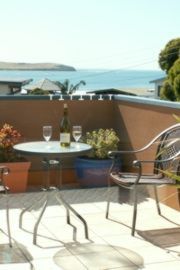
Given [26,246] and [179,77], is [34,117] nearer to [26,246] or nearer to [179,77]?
[26,246]

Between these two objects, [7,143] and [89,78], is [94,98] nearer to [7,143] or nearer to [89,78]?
Answer: [7,143]

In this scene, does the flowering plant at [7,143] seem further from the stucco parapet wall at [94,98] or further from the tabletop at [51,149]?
the tabletop at [51,149]

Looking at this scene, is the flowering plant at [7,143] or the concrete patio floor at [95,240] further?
the flowering plant at [7,143]

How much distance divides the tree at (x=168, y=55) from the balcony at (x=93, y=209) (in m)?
16.0

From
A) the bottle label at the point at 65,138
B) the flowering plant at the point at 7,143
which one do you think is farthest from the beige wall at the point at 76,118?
the bottle label at the point at 65,138

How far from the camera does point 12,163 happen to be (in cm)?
566

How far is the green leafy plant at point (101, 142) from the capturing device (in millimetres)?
5906

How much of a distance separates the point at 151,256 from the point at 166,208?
133cm

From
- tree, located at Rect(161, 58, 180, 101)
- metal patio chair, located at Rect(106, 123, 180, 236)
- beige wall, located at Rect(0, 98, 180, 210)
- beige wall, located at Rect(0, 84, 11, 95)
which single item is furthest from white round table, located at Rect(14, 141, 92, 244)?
beige wall, located at Rect(0, 84, 11, 95)

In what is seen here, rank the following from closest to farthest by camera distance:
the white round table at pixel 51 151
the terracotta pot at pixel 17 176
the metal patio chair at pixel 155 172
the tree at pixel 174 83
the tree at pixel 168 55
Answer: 1. the white round table at pixel 51 151
2. the metal patio chair at pixel 155 172
3. the terracotta pot at pixel 17 176
4. the tree at pixel 174 83
5. the tree at pixel 168 55

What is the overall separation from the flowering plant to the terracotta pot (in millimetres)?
109

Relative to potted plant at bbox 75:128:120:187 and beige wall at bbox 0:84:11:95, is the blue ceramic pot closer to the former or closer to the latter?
potted plant at bbox 75:128:120:187

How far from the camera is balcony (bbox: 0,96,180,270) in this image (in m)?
3.70

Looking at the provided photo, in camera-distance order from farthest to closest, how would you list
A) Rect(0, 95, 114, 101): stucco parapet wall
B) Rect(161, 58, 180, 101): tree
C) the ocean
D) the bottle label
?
1. the ocean
2. Rect(161, 58, 180, 101): tree
3. Rect(0, 95, 114, 101): stucco parapet wall
4. the bottle label
